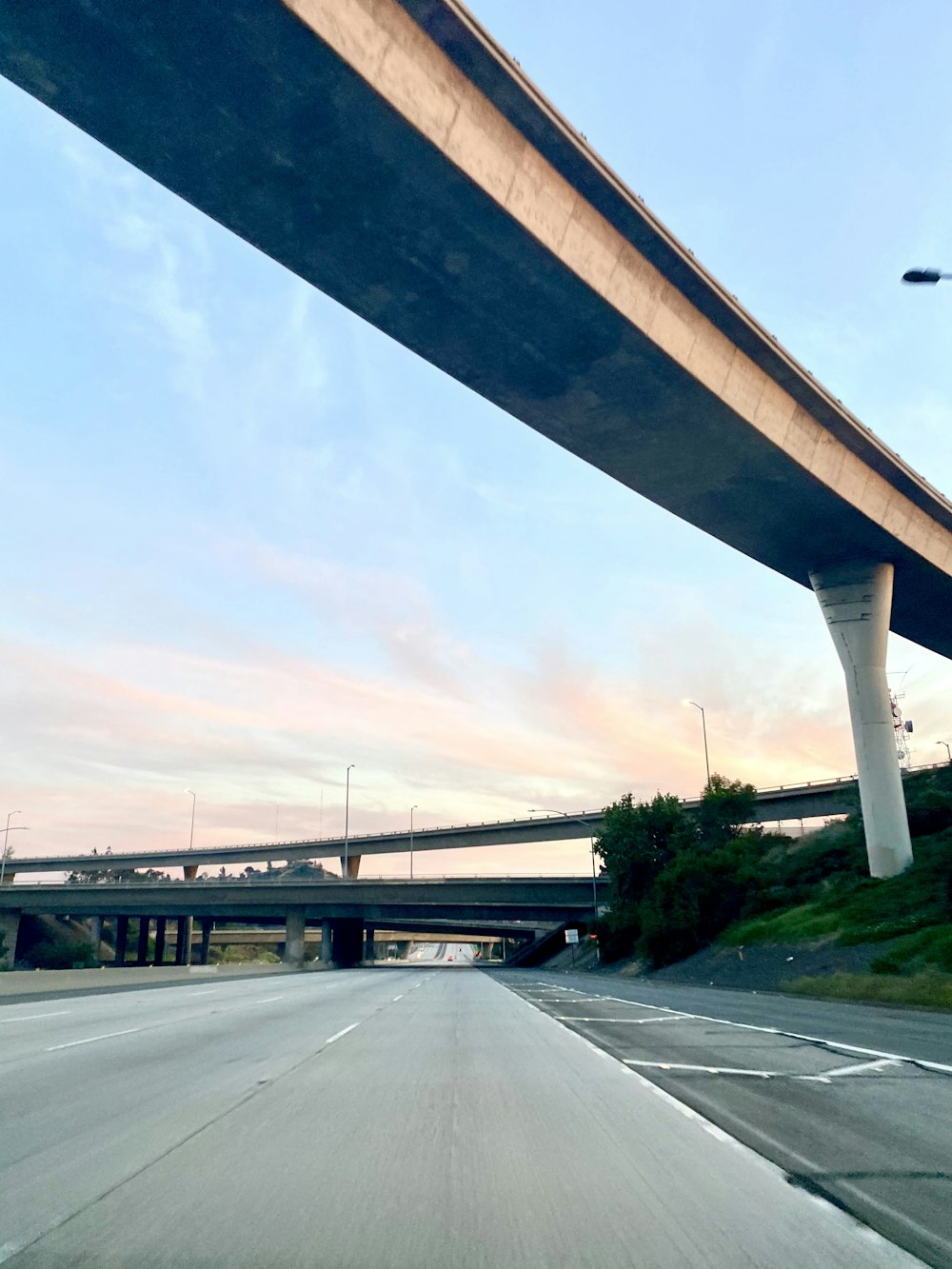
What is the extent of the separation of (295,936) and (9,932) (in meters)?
30.6

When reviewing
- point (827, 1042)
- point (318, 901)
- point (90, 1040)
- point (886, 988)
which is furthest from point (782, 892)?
point (318, 901)

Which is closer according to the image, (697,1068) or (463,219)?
(697,1068)

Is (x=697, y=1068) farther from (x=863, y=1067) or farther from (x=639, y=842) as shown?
(x=639, y=842)

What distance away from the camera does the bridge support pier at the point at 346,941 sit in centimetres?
10094

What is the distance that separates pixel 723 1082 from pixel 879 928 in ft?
94.4

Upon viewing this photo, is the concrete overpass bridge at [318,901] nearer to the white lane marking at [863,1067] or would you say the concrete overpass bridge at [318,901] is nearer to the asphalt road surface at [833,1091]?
the asphalt road surface at [833,1091]

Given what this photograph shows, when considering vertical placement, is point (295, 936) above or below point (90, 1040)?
above

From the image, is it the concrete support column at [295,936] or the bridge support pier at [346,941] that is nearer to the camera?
the concrete support column at [295,936]

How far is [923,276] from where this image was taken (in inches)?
563

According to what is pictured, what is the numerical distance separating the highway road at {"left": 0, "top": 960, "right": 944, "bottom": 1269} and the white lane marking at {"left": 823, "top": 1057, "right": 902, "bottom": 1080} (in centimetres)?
234

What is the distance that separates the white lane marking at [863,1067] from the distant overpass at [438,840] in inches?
2326

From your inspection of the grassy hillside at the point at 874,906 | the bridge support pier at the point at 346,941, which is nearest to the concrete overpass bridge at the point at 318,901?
the bridge support pier at the point at 346,941

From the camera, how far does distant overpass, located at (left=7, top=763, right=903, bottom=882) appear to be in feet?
259

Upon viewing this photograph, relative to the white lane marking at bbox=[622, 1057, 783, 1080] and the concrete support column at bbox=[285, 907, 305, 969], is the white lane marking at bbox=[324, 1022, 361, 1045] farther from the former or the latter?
the concrete support column at bbox=[285, 907, 305, 969]
